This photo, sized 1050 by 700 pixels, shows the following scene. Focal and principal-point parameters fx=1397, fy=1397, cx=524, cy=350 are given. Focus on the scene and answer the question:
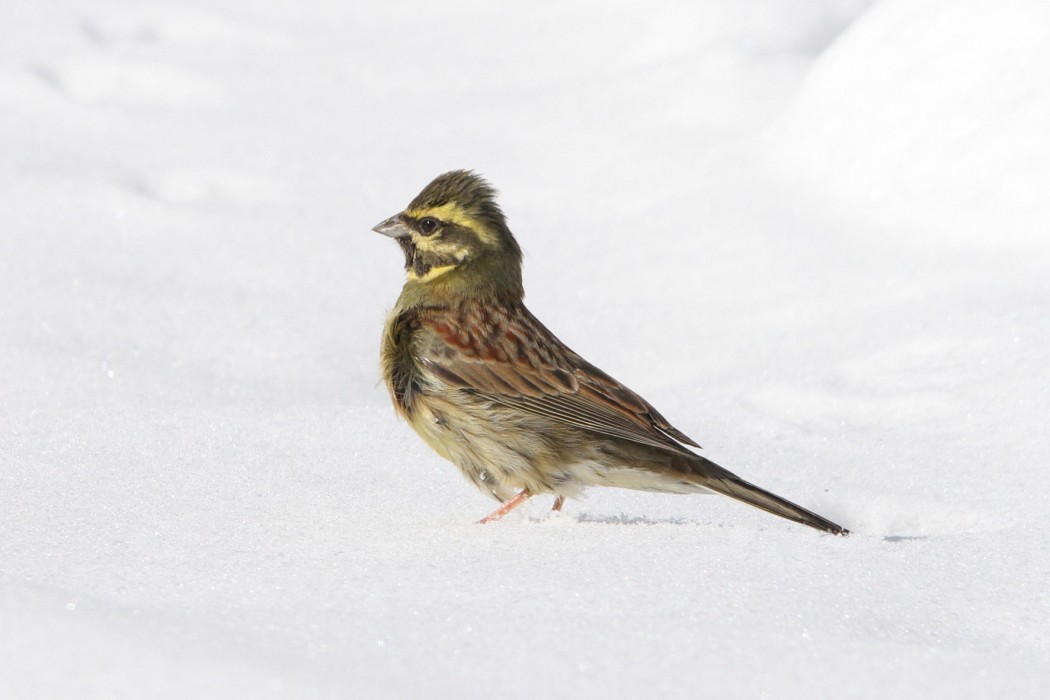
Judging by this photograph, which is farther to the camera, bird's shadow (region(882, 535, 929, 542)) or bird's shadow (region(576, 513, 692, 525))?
bird's shadow (region(576, 513, 692, 525))

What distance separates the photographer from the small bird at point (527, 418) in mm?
4500

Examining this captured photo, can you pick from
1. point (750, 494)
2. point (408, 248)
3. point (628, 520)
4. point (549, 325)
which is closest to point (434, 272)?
point (408, 248)

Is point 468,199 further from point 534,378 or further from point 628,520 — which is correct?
point 628,520

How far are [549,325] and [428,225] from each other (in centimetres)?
166

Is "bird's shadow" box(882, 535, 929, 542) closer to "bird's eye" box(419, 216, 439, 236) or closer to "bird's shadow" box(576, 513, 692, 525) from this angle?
"bird's shadow" box(576, 513, 692, 525)

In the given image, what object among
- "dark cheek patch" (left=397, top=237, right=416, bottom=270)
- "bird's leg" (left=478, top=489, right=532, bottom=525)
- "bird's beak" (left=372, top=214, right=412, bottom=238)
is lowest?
"bird's leg" (left=478, top=489, right=532, bottom=525)

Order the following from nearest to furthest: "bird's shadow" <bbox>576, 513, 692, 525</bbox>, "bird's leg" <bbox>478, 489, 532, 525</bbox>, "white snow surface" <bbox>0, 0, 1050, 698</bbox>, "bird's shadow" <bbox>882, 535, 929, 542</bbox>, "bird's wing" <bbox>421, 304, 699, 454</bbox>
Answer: "white snow surface" <bbox>0, 0, 1050, 698</bbox>, "bird's shadow" <bbox>882, 535, 929, 542</bbox>, "bird's shadow" <bbox>576, 513, 692, 525</bbox>, "bird's leg" <bbox>478, 489, 532, 525</bbox>, "bird's wing" <bbox>421, 304, 699, 454</bbox>

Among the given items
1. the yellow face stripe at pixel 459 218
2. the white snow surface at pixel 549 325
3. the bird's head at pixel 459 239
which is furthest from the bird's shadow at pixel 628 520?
the yellow face stripe at pixel 459 218

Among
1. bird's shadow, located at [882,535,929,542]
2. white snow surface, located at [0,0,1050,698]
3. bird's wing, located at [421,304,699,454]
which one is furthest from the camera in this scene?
bird's wing, located at [421,304,699,454]

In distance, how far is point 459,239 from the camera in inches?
200

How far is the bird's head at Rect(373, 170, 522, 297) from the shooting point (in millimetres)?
5082

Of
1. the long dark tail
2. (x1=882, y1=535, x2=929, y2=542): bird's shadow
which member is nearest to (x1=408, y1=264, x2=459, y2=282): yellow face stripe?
the long dark tail

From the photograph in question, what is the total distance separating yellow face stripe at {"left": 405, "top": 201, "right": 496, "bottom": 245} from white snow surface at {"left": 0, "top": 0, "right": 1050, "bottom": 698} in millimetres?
846

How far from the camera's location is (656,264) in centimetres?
709
